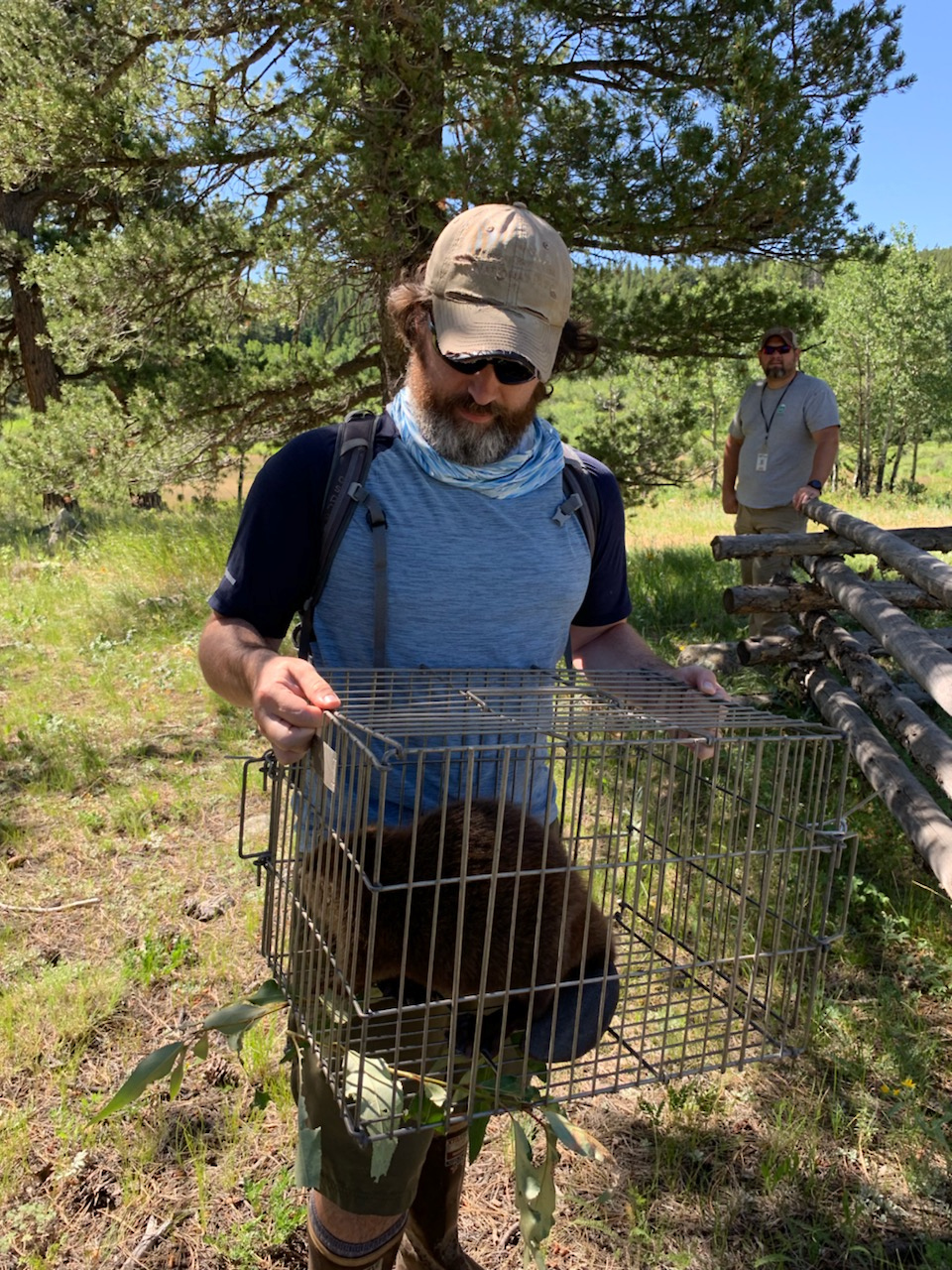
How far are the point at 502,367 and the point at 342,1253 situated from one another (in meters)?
1.70

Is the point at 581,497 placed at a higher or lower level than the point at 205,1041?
higher

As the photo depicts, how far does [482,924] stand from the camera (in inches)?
58.2

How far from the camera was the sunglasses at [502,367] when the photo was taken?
1.83m

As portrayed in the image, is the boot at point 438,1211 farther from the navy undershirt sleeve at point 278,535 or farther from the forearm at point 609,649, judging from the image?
the navy undershirt sleeve at point 278,535

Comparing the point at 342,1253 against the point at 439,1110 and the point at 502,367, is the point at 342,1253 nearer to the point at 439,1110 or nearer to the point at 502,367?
the point at 439,1110

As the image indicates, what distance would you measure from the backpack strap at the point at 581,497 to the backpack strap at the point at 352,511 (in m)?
0.41

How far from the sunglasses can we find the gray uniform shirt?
4755 mm

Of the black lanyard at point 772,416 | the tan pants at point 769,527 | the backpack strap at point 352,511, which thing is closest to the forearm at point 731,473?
the tan pants at point 769,527

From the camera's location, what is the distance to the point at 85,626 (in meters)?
7.30

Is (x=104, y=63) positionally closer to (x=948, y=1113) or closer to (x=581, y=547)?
(x=581, y=547)

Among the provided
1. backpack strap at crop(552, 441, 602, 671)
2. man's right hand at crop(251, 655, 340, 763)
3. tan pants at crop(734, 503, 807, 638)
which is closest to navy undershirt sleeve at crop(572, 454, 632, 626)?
backpack strap at crop(552, 441, 602, 671)

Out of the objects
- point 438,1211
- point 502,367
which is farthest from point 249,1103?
point 502,367

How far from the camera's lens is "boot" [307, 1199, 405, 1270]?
1763 mm

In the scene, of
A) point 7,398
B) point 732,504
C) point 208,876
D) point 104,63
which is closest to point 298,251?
point 104,63
